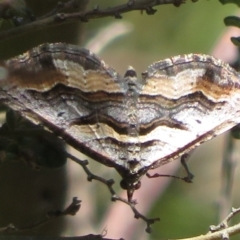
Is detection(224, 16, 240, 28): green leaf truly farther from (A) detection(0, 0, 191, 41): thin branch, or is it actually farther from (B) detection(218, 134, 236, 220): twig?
(B) detection(218, 134, 236, 220): twig

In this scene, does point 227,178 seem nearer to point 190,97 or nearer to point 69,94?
point 190,97

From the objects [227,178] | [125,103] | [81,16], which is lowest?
[227,178]

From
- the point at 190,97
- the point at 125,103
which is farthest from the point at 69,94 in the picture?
the point at 190,97

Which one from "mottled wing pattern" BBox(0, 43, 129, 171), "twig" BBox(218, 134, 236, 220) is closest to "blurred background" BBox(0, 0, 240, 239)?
"twig" BBox(218, 134, 236, 220)

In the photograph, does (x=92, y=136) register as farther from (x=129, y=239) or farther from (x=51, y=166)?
(x=129, y=239)

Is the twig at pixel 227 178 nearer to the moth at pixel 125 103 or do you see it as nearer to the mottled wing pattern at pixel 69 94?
the moth at pixel 125 103
